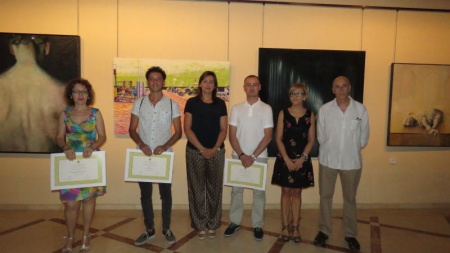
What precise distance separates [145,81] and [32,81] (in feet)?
4.68

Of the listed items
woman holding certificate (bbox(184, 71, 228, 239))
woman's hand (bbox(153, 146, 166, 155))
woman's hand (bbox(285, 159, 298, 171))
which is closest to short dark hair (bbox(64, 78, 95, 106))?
woman's hand (bbox(153, 146, 166, 155))

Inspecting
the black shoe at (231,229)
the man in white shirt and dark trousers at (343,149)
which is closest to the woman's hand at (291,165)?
the man in white shirt and dark trousers at (343,149)

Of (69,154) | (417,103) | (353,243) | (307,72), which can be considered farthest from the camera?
(417,103)

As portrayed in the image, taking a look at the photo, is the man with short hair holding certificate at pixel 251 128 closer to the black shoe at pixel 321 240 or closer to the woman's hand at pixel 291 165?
the woman's hand at pixel 291 165

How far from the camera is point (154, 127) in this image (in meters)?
2.92

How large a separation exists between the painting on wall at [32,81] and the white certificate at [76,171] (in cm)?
151

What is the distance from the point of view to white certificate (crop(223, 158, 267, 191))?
3.02 meters

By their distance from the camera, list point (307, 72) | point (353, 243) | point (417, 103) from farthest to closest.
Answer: point (417, 103) → point (307, 72) → point (353, 243)

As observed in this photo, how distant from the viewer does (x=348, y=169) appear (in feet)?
9.62

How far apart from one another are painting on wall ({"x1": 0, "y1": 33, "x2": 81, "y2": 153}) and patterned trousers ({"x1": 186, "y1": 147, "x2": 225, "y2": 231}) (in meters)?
2.09

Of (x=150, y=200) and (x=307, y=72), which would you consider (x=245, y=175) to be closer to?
(x=150, y=200)

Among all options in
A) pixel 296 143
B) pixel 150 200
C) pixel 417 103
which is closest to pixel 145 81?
pixel 150 200

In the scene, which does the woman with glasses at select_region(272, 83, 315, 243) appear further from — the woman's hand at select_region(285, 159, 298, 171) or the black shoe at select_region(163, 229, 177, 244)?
the black shoe at select_region(163, 229, 177, 244)

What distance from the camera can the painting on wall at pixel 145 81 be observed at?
153 inches
